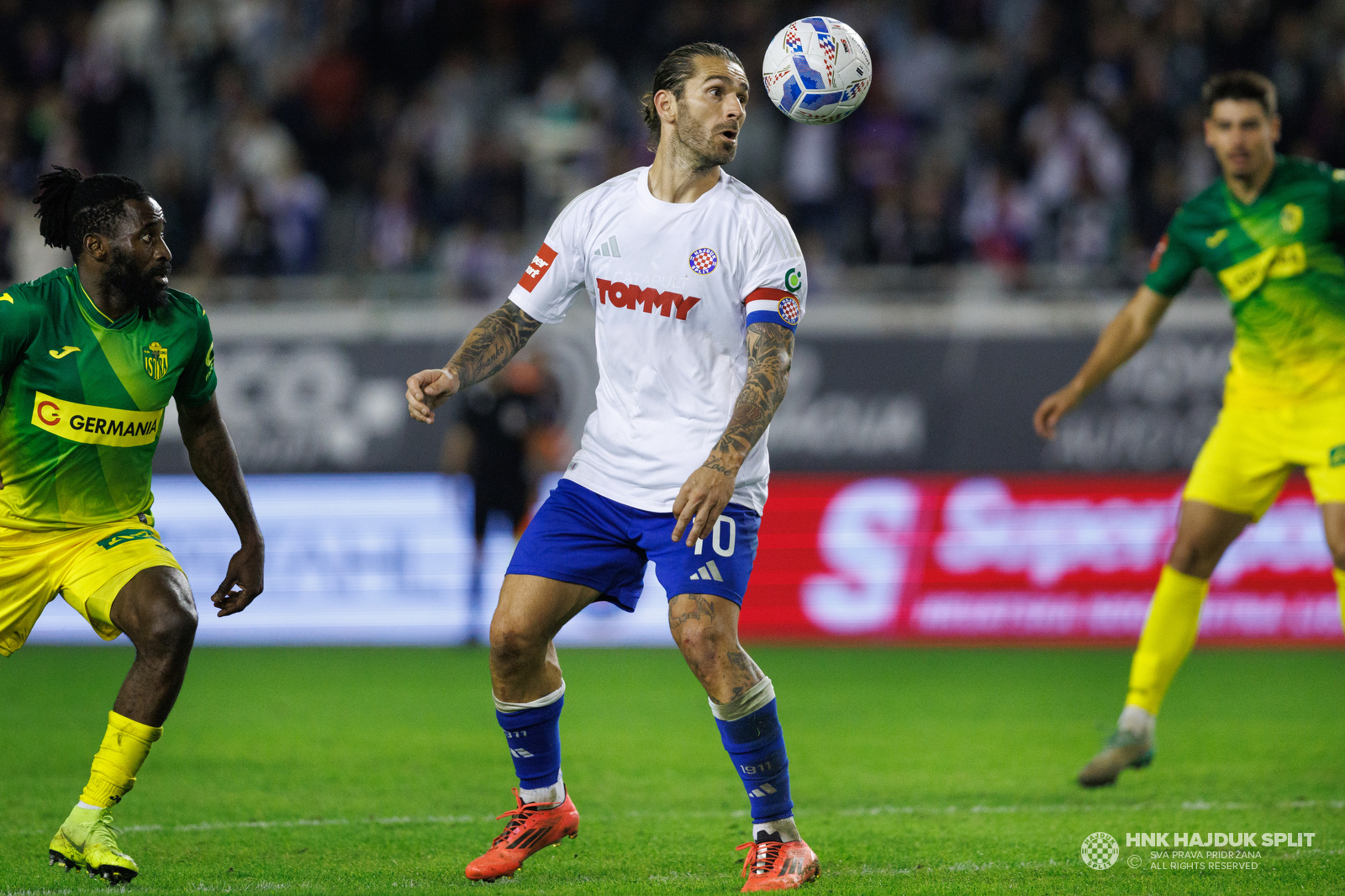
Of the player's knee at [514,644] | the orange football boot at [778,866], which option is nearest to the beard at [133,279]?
the player's knee at [514,644]

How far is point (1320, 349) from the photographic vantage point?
6.32 m

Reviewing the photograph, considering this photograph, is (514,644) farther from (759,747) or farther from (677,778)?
(677,778)

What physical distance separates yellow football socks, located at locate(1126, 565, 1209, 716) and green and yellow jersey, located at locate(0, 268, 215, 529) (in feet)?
13.5

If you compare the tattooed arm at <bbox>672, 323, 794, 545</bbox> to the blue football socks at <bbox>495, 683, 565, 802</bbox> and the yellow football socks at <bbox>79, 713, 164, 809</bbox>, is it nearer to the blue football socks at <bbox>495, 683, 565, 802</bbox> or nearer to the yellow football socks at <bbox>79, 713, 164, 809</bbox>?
the blue football socks at <bbox>495, 683, 565, 802</bbox>

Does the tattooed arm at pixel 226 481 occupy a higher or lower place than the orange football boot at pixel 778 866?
higher

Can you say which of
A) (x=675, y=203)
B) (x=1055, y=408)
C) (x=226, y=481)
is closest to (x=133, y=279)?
(x=226, y=481)

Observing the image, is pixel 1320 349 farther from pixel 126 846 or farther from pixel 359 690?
pixel 359 690

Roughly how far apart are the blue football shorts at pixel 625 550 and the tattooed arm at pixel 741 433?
0.11 m

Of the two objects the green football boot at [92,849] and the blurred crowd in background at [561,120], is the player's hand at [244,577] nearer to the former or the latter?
the green football boot at [92,849]

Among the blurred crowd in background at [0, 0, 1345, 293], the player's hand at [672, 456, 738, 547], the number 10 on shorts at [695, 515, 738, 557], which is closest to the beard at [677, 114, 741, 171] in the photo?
the player's hand at [672, 456, 738, 547]

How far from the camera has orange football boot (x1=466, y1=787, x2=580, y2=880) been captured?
480 cm

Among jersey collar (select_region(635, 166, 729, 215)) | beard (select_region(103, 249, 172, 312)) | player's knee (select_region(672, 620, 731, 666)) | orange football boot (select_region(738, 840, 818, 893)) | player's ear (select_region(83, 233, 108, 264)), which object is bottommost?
orange football boot (select_region(738, 840, 818, 893))

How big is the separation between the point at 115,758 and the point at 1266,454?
4.61 metres

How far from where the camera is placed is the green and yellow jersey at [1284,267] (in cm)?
625
